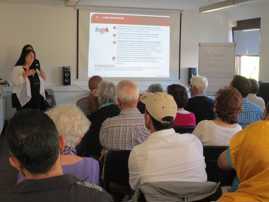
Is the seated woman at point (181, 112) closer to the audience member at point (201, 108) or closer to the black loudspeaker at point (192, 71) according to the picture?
the audience member at point (201, 108)

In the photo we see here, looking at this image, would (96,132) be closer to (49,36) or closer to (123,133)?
(123,133)

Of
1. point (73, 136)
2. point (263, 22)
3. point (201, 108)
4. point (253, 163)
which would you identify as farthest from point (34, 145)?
point (263, 22)

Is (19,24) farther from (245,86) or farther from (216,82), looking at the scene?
(245,86)

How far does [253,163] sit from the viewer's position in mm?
1800

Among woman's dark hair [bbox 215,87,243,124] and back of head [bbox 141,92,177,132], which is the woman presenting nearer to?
woman's dark hair [bbox 215,87,243,124]

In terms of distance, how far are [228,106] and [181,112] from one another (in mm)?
1236

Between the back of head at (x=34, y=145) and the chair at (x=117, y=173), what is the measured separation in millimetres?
1636

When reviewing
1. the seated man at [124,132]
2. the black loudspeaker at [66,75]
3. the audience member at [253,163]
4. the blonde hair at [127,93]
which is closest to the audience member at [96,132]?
the blonde hair at [127,93]

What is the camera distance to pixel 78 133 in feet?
8.23

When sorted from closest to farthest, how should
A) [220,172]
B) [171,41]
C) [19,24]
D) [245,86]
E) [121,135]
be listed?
[220,172] < [121,135] < [245,86] < [19,24] < [171,41]

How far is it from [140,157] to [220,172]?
763 millimetres

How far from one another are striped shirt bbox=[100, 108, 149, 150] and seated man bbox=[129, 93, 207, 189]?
95 cm

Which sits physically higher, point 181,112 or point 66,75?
point 66,75

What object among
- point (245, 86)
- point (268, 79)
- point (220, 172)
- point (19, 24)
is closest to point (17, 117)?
point (220, 172)
